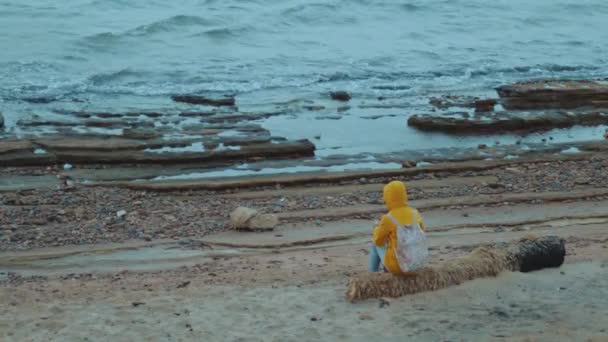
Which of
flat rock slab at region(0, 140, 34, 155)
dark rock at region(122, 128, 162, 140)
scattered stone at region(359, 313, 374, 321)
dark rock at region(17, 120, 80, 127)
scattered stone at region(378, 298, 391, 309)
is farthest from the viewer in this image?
dark rock at region(17, 120, 80, 127)

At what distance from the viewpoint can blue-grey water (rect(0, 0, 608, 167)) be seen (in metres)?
20.7

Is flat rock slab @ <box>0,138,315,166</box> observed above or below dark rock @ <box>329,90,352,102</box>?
below

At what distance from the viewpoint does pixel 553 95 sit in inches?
807

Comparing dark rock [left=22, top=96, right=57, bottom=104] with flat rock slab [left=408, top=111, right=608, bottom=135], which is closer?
flat rock slab [left=408, top=111, right=608, bottom=135]

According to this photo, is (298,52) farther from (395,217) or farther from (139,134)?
(395,217)

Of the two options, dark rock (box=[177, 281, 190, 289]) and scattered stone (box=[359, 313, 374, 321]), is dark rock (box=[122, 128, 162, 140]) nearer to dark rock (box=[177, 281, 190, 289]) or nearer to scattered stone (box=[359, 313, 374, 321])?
dark rock (box=[177, 281, 190, 289])

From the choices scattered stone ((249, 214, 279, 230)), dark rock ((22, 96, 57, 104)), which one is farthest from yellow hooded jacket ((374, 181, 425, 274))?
dark rock ((22, 96, 57, 104))

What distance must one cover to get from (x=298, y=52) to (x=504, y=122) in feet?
35.6

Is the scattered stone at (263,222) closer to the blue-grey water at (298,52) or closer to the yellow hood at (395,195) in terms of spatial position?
the yellow hood at (395,195)

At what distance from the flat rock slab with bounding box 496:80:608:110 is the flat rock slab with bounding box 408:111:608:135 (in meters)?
0.91

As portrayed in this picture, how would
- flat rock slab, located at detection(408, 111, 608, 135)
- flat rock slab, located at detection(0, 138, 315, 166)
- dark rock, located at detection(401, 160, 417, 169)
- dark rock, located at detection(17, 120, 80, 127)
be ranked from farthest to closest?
1. flat rock slab, located at detection(408, 111, 608, 135)
2. dark rock, located at detection(17, 120, 80, 127)
3. dark rock, located at detection(401, 160, 417, 169)
4. flat rock slab, located at detection(0, 138, 315, 166)

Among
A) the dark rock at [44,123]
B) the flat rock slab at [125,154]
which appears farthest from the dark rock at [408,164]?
the dark rock at [44,123]

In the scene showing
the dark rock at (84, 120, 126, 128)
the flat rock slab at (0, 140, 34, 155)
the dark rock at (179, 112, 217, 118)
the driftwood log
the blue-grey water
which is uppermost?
the blue-grey water

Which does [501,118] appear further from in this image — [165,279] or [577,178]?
[165,279]
